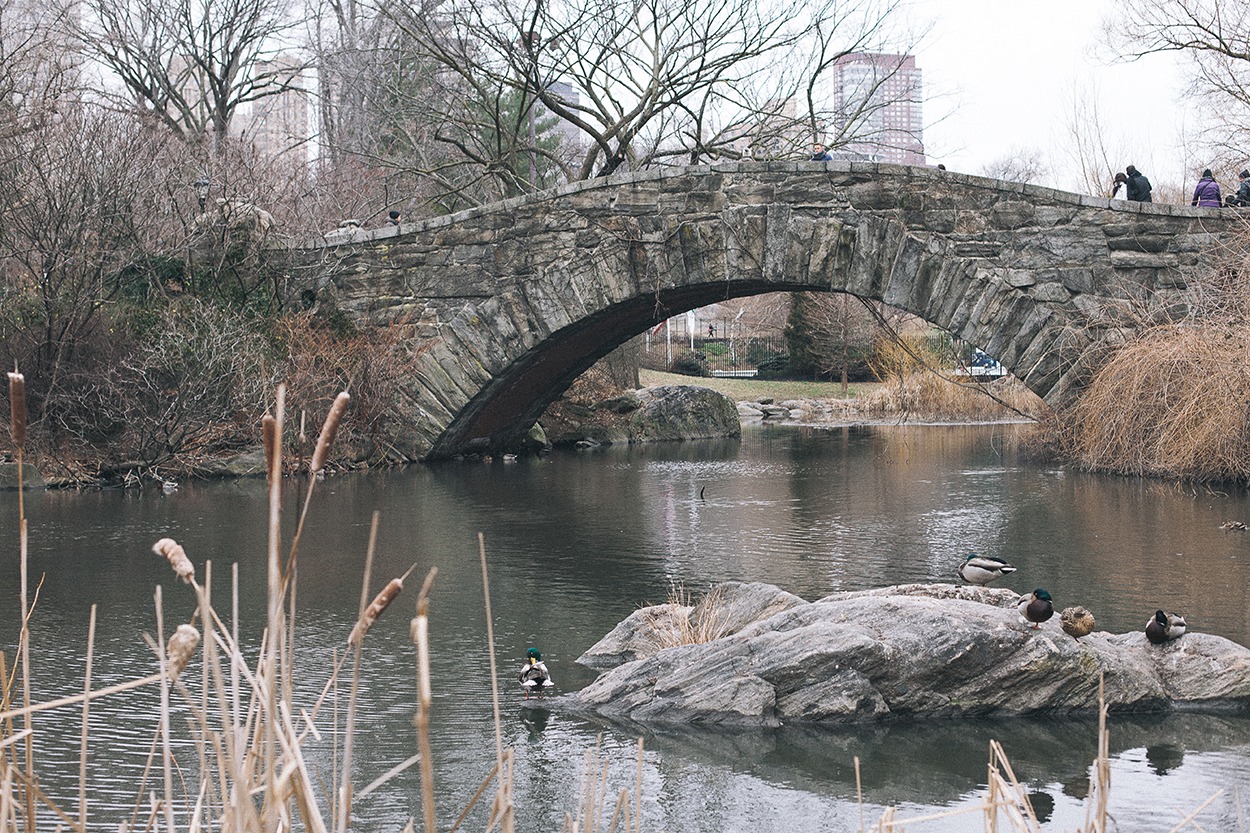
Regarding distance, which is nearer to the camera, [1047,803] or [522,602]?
[1047,803]

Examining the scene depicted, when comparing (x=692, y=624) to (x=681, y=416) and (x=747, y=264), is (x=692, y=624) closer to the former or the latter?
(x=747, y=264)

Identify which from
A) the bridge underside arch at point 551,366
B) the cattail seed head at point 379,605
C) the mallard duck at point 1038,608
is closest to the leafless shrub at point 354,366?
the bridge underside arch at point 551,366

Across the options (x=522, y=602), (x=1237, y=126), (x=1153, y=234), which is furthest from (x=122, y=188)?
(x=1237, y=126)

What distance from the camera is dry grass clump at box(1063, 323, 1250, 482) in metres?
11.6

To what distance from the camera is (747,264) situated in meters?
13.6

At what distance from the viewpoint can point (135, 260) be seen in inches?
564

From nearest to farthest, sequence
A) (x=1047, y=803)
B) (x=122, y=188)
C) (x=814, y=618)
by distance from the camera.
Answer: (x=1047, y=803)
(x=814, y=618)
(x=122, y=188)

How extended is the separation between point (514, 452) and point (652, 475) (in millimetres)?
3980

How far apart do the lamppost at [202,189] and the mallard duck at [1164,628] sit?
12127 millimetres

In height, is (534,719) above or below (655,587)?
below

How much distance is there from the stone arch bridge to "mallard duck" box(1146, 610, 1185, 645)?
305 inches

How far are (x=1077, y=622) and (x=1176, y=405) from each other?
292 inches

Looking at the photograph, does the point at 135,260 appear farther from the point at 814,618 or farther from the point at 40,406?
the point at 814,618

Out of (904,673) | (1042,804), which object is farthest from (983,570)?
(1042,804)
